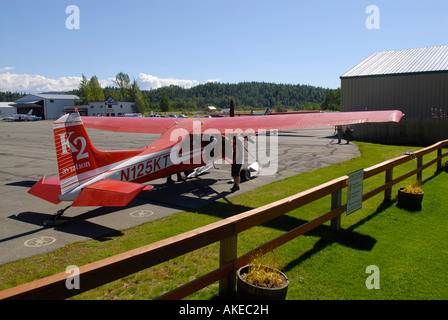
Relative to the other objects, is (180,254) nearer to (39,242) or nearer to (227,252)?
(227,252)

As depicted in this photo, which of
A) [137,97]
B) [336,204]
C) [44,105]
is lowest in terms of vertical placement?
[336,204]

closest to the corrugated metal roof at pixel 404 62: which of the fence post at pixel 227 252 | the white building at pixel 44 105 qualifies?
→ the fence post at pixel 227 252

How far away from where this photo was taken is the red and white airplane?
7.18 metres

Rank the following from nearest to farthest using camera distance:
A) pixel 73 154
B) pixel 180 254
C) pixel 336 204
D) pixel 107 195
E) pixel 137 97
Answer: pixel 180 254 → pixel 336 204 → pixel 107 195 → pixel 73 154 → pixel 137 97

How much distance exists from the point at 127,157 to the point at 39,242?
325 cm

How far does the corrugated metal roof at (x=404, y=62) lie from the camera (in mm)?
27812

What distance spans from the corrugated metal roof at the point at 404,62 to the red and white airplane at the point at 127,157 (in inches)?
937

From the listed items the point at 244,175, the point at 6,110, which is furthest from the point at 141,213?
the point at 6,110

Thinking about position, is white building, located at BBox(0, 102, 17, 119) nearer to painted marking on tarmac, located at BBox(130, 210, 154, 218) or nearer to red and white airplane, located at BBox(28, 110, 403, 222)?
red and white airplane, located at BBox(28, 110, 403, 222)

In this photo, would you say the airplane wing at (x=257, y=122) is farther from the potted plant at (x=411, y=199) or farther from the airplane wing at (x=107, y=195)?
the airplane wing at (x=107, y=195)

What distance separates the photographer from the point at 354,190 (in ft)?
21.1

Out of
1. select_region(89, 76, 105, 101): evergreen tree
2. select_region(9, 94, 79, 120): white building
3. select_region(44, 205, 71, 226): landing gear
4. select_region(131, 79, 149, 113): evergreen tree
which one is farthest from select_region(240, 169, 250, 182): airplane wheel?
select_region(89, 76, 105, 101): evergreen tree
